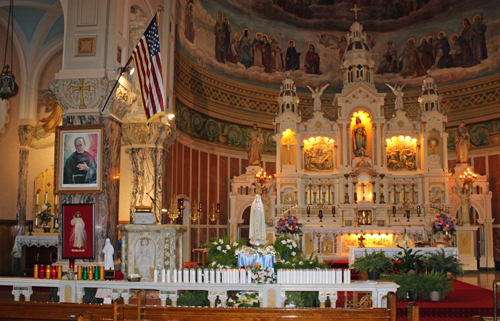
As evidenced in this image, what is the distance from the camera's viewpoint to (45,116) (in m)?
18.1

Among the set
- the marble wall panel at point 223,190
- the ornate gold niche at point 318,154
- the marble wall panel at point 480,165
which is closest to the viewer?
the ornate gold niche at point 318,154

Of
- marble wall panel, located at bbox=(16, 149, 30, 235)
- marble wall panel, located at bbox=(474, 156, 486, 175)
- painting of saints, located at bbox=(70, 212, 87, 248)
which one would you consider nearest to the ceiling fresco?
marble wall panel, located at bbox=(474, 156, 486, 175)

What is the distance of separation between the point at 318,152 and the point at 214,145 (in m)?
5.01

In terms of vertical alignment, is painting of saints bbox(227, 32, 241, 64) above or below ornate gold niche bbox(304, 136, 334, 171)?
above

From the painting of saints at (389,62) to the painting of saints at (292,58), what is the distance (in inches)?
181

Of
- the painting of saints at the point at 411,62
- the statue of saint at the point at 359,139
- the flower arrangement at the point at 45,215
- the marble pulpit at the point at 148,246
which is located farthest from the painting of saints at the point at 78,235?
the painting of saints at the point at 411,62

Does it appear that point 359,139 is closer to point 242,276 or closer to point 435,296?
point 435,296

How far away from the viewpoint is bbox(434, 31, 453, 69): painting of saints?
1037 inches

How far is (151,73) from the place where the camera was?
38.5ft

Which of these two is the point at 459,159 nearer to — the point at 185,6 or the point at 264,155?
the point at 264,155

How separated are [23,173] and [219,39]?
1179cm

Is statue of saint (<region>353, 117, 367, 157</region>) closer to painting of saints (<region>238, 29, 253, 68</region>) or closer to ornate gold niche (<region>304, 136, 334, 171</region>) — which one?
ornate gold niche (<region>304, 136, 334, 171</region>)

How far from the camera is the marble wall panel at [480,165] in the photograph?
23484 mm

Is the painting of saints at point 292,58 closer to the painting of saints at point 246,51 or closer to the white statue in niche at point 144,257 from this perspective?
the painting of saints at point 246,51
